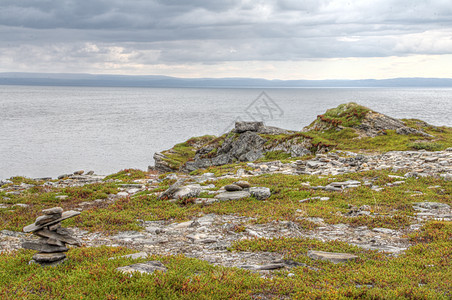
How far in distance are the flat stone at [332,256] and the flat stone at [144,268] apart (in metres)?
4.68

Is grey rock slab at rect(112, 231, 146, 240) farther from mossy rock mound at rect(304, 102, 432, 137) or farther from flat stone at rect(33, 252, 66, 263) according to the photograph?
mossy rock mound at rect(304, 102, 432, 137)

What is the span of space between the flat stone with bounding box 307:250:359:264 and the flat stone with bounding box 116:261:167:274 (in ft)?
15.3

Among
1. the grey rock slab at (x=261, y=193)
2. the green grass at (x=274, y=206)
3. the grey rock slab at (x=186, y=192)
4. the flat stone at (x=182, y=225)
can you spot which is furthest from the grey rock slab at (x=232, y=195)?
the flat stone at (x=182, y=225)

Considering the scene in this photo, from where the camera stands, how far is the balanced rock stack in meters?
10.2

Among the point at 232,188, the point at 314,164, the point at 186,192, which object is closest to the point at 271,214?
the point at 232,188

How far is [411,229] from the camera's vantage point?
1375 cm

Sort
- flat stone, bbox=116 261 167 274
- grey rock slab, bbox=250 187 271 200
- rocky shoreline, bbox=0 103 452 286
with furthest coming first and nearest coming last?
grey rock slab, bbox=250 187 271 200
rocky shoreline, bbox=0 103 452 286
flat stone, bbox=116 261 167 274

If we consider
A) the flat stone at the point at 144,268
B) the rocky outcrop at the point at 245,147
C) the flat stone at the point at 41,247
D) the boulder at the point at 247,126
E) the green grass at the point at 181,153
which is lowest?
the green grass at the point at 181,153

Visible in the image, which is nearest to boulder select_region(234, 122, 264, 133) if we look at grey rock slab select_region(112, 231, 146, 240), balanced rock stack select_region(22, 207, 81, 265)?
grey rock slab select_region(112, 231, 146, 240)

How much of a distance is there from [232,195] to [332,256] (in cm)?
932

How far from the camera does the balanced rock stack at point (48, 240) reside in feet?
33.5

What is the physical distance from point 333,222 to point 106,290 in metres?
9.85

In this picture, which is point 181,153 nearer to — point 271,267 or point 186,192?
point 186,192

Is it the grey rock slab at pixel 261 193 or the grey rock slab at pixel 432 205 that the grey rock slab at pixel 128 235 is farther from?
the grey rock slab at pixel 432 205
